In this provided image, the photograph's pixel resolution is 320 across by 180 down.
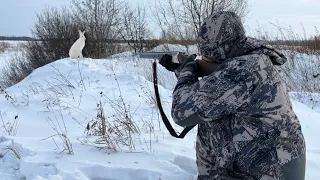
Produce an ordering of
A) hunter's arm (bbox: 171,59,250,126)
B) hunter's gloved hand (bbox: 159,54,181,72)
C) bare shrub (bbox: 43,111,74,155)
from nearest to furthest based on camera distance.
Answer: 1. hunter's arm (bbox: 171,59,250,126)
2. hunter's gloved hand (bbox: 159,54,181,72)
3. bare shrub (bbox: 43,111,74,155)

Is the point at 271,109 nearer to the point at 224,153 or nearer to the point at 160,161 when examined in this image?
the point at 224,153

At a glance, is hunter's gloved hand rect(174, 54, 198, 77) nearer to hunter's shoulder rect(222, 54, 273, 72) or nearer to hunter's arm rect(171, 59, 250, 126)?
hunter's arm rect(171, 59, 250, 126)

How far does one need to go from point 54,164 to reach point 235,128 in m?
1.71

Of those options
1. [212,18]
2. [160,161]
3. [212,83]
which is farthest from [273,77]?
[160,161]

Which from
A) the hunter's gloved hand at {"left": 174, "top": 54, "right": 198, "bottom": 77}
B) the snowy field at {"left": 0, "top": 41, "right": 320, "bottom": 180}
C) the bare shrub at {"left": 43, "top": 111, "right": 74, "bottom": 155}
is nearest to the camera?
the hunter's gloved hand at {"left": 174, "top": 54, "right": 198, "bottom": 77}

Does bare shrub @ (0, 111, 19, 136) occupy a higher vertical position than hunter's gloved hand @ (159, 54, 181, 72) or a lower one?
lower

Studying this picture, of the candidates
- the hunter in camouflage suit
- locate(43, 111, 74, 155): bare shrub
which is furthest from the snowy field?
the hunter in camouflage suit

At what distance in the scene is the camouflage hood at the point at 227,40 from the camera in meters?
1.51

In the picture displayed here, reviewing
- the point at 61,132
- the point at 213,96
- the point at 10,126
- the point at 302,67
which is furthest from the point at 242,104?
the point at 302,67

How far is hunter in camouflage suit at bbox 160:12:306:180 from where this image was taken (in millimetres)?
1462

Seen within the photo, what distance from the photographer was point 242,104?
148 centimetres

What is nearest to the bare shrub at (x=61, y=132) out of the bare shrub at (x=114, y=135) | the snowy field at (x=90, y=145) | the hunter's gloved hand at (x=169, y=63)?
the snowy field at (x=90, y=145)

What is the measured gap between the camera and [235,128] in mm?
1590

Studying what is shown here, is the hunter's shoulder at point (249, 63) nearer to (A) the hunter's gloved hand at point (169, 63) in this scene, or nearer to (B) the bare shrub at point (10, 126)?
(A) the hunter's gloved hand at point (169, 63)
